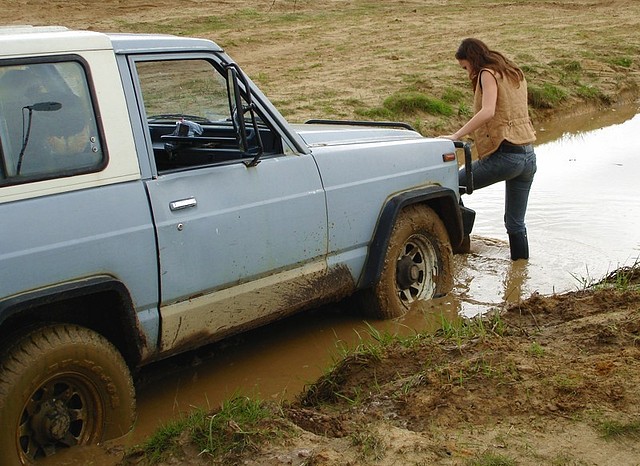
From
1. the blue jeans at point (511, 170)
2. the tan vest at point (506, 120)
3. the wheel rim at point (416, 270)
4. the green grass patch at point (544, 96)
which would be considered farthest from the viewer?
the green grass patch at point (544, 96)

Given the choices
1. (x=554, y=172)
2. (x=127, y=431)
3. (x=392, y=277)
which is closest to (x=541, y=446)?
(x=127, y=431)

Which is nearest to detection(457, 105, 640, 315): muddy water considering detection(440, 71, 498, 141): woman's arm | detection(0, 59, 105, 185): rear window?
detection(440, 71, 498, 141): woman's arm

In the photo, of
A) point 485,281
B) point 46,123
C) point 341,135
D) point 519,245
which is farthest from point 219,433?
point 519,245

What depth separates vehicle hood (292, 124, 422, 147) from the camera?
578cm

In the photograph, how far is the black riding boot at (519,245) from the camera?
784 cm

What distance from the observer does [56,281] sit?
418cm

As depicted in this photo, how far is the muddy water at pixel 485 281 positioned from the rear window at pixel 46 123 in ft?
3.94

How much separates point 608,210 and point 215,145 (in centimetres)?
537

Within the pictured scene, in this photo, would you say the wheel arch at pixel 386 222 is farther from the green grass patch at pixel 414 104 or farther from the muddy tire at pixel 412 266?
the green grass patch at pixel 414 104

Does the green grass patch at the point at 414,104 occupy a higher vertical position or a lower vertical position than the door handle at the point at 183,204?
lower

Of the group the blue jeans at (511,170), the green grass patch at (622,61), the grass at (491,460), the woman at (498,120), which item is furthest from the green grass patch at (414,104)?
the grass at (491,460)

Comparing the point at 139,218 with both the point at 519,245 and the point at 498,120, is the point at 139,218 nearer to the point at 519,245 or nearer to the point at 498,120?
the point at 498,120

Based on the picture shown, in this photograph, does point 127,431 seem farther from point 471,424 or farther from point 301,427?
point 471,424

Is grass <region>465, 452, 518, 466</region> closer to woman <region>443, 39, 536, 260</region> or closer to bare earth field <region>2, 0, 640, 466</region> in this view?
bare earth field <region>2, 0, 640, 466</region>
